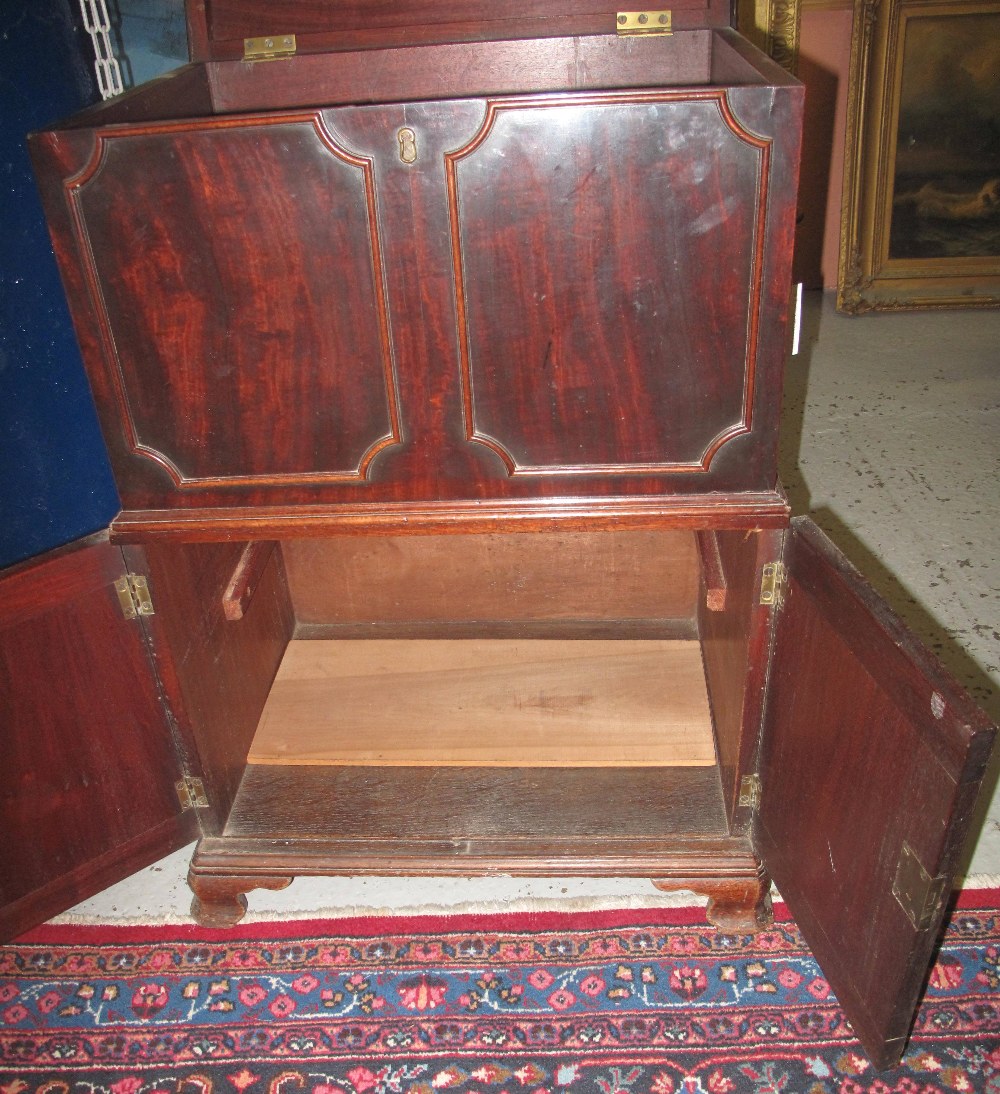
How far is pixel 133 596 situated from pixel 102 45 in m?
0.99

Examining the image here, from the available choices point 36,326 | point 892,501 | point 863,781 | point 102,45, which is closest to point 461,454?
point 863,781

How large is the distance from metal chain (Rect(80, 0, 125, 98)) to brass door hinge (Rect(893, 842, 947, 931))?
1.64 metres

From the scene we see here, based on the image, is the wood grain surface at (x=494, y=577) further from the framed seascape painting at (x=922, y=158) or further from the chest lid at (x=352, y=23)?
the framed seascape painting at (x=922, y=158)

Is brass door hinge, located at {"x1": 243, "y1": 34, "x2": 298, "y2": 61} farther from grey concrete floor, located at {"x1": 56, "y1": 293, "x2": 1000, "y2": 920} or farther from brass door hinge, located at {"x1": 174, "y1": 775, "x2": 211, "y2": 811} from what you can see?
grey concrete floor, located at {"x1": 56, "y1": 293, "x2": 1000, "y2": 920}

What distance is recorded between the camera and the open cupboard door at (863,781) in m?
1.02

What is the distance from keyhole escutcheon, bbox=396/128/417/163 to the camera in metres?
1.04

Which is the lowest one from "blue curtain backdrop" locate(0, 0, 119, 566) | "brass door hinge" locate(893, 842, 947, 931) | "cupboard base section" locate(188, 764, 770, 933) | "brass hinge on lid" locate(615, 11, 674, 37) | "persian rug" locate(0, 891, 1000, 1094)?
"persian rug" locate(0, 891, 1000, 1094)

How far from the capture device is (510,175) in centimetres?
106

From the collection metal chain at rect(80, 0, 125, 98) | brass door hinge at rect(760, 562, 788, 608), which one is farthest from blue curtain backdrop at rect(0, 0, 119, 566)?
brass door hinge at rect(760, 562, 788, 608)

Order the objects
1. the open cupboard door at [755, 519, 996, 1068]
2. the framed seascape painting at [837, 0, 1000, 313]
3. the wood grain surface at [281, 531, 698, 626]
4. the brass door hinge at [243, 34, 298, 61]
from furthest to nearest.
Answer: the framed seascape painting at [837, 0, 1000, 313]
the wood grain surface at [281, 531, 698, 626]
the brass door hinge at [243, 34, 298, 61]
the open cupboard door at [755, 519, 996, 1068]

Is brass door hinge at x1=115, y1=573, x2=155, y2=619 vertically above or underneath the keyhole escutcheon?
underneath

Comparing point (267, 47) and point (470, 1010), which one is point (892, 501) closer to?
point (470, 1010)

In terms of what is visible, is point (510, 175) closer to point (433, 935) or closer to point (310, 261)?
point (310, 261)

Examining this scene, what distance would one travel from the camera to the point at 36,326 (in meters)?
1.60
